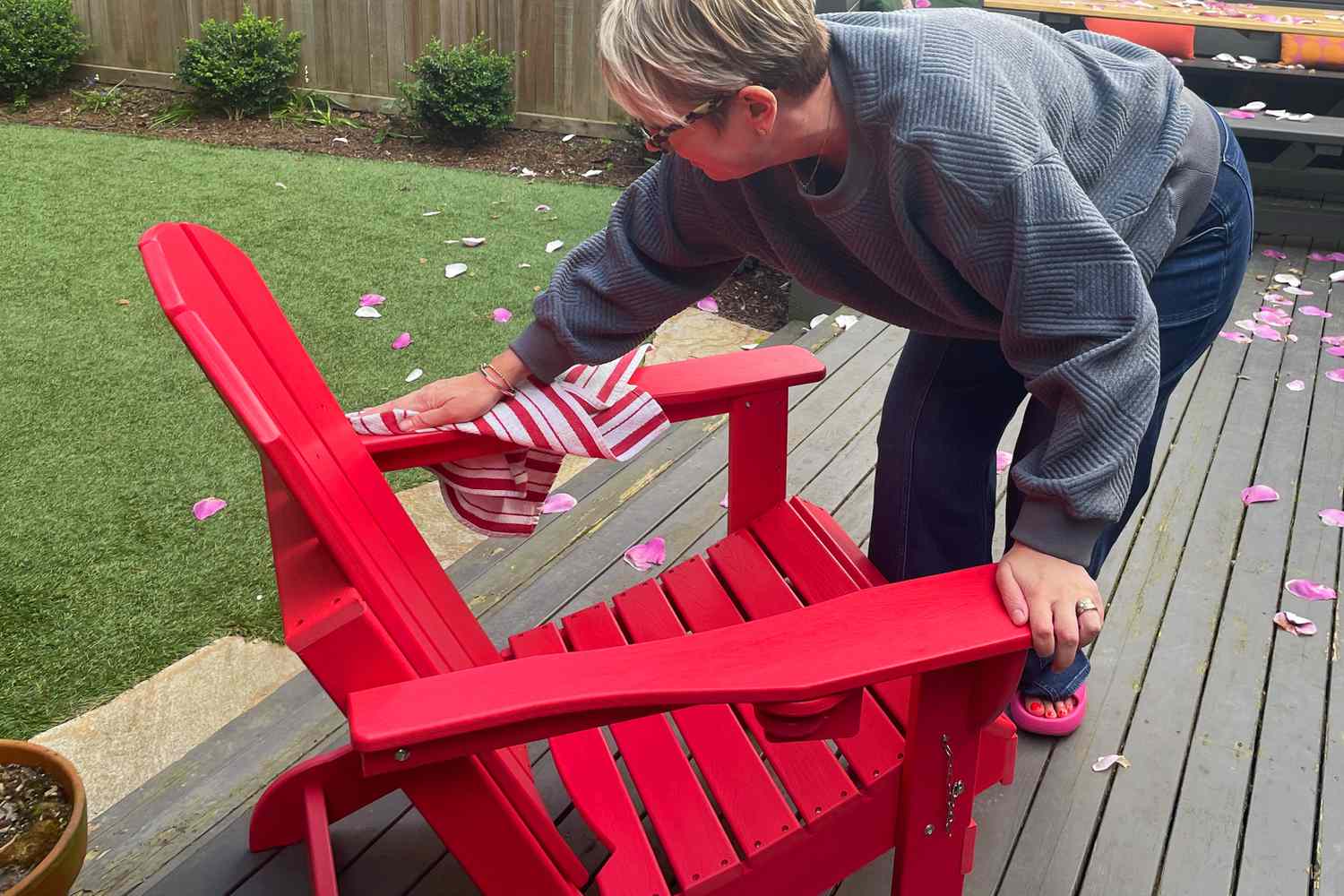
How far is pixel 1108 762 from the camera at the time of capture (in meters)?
2.04

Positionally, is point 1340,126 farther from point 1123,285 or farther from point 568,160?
point 1123,285

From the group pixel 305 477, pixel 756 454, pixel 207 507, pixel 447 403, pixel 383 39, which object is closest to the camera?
pixel 305 477

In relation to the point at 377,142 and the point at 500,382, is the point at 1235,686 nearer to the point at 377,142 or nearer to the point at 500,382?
the point at 500,382

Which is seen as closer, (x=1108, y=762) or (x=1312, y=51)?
(x=1108, y=762)

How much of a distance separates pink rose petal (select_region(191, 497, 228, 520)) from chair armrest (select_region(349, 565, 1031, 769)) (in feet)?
7.15

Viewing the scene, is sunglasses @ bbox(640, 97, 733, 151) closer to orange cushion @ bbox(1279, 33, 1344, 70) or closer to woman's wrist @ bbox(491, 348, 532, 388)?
woman's wrist @ bbox(491, 348, 532, 388)

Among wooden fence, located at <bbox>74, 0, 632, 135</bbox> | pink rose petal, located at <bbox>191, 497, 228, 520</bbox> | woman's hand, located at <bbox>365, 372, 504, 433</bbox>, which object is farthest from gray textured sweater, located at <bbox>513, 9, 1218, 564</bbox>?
wooden fence, located at <bbox>74, 0, 632, 135</bbox>

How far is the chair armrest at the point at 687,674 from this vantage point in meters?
1.14

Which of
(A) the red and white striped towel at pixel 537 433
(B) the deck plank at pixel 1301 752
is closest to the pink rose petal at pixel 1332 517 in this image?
(B) the deck plank at pixel 1301 752

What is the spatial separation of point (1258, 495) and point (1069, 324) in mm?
1923

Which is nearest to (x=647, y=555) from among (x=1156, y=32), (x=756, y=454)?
(x=756, y=454)

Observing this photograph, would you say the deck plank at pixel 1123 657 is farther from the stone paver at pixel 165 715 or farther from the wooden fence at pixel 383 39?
the wooden fence at pixel 383 39

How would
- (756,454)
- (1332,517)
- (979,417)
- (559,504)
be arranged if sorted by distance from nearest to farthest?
1. (979,417)
2. (756,454)
3. (1332,517)
4. (559,504)

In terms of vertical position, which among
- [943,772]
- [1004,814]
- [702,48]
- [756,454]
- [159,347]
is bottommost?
[159,347]
